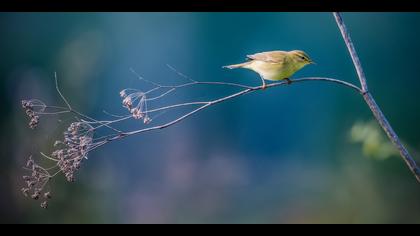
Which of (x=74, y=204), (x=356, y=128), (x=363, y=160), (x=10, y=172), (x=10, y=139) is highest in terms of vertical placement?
(x=10, y=139)

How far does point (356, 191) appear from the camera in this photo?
3.10 meters

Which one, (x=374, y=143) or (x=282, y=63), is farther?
(x=282, y=63)

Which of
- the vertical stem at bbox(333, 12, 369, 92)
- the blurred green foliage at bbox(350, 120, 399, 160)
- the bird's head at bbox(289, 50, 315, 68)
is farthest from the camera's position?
the bird's head at bbox(289, 50, 315, 68)

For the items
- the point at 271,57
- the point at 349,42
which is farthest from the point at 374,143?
the point at 271,57

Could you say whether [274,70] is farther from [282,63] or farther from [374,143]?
[374,143]

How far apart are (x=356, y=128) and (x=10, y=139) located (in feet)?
9.28

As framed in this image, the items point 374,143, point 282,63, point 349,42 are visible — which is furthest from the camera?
point 282,63

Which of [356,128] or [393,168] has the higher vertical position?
[393,168]

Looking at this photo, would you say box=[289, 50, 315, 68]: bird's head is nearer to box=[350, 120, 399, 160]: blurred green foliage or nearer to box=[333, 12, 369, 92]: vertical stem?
box=[350, 120, 399, 160]: blurred green foliage

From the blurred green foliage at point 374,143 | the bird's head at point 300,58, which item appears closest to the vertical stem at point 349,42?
the blurred green foliage at point 374,143

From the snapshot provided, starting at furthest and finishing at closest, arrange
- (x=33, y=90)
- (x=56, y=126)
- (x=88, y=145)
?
(x=33, y=90) < (x=56, y=126) < (x=88, y=145)

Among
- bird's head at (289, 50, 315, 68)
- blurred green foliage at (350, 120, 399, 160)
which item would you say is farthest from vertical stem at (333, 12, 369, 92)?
bird's head at (289, 50, 315, 68)

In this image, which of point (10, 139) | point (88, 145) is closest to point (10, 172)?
point (10, 139)

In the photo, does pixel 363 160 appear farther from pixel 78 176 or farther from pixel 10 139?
pixel 10 139
